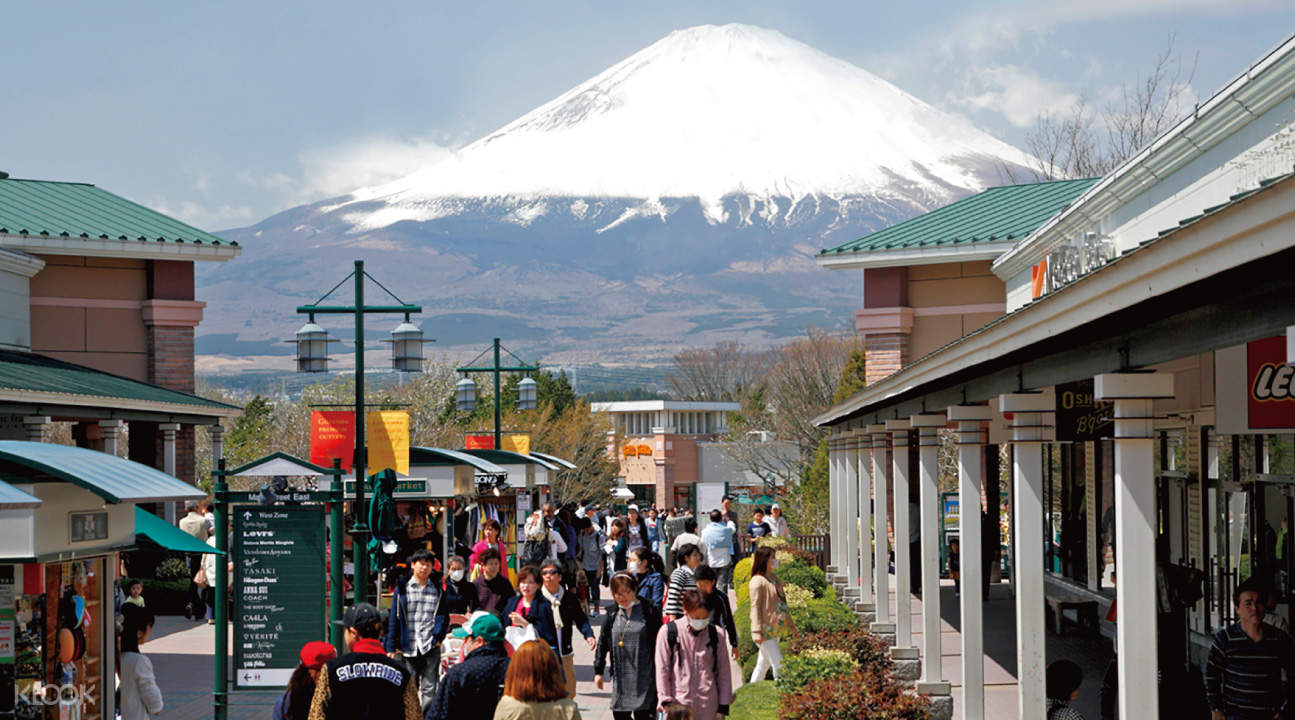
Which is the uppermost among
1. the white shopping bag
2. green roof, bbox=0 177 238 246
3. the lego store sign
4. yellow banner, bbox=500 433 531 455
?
green roof, bbox=0 177 238 246

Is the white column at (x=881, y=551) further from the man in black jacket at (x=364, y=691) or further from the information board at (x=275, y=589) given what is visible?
the man in black jacket at (x=364, y=691)

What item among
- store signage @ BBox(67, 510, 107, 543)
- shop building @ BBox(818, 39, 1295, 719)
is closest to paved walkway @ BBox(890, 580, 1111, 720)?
shop building @ BBox(818, 39, 1295, 719)

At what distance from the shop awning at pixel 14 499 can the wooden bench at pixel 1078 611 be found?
1449cm

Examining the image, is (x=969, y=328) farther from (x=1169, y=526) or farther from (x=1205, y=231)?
(x=1205, y=231)

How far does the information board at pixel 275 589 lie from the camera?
14.2m

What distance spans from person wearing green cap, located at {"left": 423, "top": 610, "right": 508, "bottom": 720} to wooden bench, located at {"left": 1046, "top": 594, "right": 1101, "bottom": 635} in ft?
41.5

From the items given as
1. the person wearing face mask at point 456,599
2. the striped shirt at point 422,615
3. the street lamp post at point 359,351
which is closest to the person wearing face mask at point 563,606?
the person wearing face mask at point 456,599

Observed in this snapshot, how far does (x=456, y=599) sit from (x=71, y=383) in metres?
12.5

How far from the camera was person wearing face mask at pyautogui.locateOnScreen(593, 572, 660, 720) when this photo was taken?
11.6m

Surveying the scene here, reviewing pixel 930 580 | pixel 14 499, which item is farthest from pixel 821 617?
pixel 14 499

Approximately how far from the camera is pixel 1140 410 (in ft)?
26.8

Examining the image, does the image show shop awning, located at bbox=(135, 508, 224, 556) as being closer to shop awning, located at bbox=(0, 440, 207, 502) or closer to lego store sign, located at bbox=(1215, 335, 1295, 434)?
shop awning, located at bbox=(0, 440, 207, 502)

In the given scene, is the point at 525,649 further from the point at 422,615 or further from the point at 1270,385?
the point at 1270,385

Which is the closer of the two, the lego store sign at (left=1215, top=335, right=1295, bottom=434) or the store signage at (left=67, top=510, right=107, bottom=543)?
the store signage at (left=67, top=510, right=107, bottom=543)
